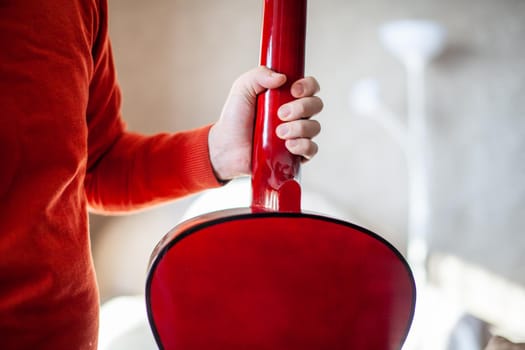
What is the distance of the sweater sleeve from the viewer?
1.86 feet

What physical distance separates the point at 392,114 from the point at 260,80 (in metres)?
1.19

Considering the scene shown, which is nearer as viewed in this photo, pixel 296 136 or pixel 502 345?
pixel 296 136

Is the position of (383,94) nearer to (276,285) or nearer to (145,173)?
(145,173)

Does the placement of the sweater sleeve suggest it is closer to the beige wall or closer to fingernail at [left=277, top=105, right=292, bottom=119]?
fingernail at [left=277, top=105, right=292, bottom=119]

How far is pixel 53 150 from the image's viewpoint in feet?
1.36

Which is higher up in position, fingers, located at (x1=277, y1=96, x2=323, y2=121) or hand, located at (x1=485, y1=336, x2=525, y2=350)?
fingers, located at (x1=277, y1=96, x2=323, y2=121)

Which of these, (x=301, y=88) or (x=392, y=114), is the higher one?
(x=301, y=88)

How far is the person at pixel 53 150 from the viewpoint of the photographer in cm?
38

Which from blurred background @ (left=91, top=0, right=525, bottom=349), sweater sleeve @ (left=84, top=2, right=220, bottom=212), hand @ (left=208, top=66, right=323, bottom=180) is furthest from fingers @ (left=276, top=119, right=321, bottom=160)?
blurred background @ (left=91, top=0, right=525, bottom=349)

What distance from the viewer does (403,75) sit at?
149 centimetres

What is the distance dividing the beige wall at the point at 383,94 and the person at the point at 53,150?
0.96 meters

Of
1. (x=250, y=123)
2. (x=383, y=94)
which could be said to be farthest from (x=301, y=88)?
(x=383, y=94)

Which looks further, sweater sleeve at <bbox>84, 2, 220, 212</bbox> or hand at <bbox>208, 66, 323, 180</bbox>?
sweater sleeve at <bbox>84, 2, 220, 212</bbox>

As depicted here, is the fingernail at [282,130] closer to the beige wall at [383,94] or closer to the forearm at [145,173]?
the forearm at [145,173]
